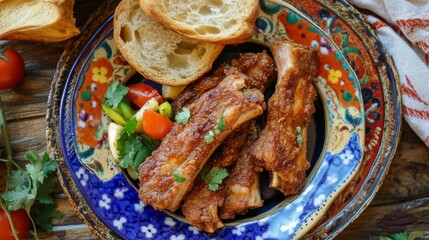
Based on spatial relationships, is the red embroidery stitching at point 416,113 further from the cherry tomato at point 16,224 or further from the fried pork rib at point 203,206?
the cherry tomato at point 16,224

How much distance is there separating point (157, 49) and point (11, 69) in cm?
102

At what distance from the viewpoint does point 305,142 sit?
353 cm

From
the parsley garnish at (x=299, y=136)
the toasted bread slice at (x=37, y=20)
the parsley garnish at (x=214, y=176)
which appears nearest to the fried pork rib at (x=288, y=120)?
the parsley garnish at (x=299, y=136)

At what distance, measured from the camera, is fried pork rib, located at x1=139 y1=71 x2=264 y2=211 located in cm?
335

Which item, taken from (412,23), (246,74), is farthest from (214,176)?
(412,23)

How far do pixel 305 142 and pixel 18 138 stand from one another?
6.78ft

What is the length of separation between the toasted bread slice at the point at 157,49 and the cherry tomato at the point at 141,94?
10cm

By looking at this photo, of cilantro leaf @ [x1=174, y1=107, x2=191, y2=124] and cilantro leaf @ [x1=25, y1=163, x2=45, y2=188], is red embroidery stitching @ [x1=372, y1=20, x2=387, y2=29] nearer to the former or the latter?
cilantro leaf @ [x1=174, y1=107, x2=191, y2=124]

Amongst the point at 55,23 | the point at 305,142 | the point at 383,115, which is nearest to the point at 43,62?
the point at 55,23

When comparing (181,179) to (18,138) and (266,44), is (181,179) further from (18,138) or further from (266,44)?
(18,138)

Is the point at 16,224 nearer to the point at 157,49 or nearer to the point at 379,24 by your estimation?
the point at 157,49

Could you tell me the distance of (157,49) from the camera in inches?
143

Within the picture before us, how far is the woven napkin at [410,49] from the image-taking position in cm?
357

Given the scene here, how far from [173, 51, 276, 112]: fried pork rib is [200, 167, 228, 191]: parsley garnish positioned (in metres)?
0.45
